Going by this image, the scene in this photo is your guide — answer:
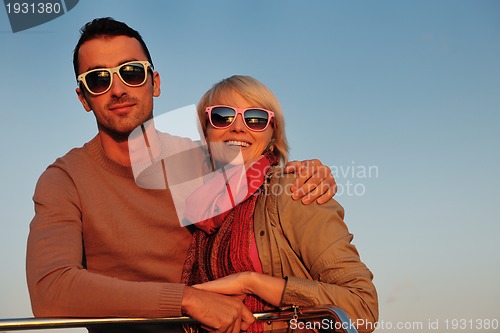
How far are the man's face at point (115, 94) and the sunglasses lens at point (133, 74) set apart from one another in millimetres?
39

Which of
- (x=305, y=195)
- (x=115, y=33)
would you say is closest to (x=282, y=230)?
(x=305, y=195)

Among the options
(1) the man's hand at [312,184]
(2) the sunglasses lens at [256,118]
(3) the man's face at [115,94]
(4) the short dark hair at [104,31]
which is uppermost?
(4) the short dark hair at [104,31]

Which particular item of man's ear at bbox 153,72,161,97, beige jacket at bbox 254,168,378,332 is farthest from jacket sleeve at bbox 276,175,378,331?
man's ear at bbox 153,72,161,97

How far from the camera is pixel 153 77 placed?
4711 millimetres

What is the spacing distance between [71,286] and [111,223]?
1.00 m

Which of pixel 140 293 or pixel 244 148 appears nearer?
pixel 140 293

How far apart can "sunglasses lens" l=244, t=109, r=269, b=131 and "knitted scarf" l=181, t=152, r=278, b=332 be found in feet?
0.70

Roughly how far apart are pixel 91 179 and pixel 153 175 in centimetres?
50

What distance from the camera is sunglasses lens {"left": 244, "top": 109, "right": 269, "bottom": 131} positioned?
150 inches

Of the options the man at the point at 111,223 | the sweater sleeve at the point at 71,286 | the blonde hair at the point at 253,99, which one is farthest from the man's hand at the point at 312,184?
the sweater sleeve at the point at 71,286

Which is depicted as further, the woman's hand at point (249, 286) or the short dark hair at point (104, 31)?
→ the short dark hair at point (104, 31)

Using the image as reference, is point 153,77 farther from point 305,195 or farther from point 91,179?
point 305,195

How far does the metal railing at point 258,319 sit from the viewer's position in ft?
7.68

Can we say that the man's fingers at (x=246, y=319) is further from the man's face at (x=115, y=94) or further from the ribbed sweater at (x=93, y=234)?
the man's face at (x=115, y=94)
